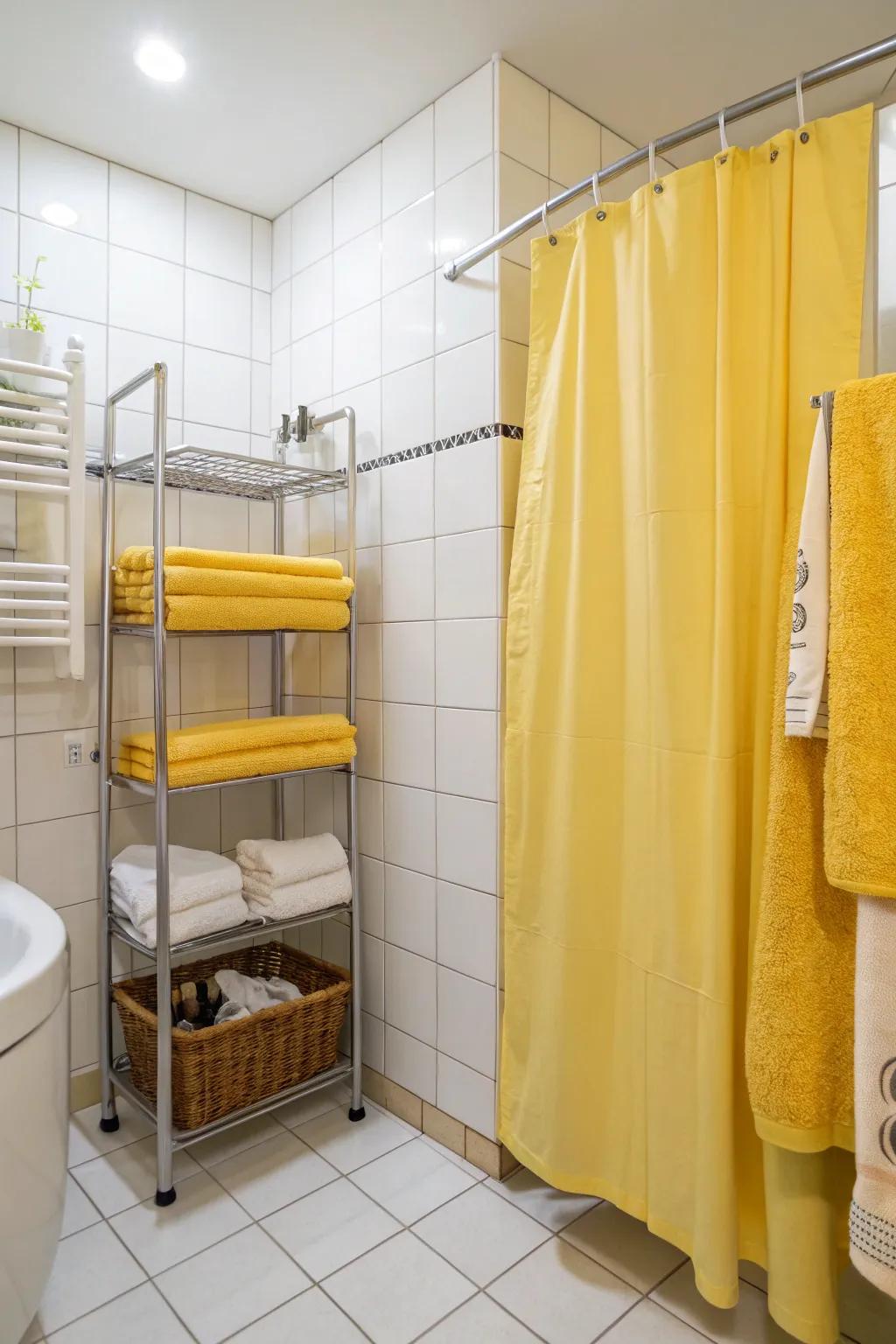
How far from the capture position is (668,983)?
4.35ft

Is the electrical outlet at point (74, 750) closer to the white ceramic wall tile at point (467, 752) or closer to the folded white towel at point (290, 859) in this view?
the folded white towel at point (290, 859)

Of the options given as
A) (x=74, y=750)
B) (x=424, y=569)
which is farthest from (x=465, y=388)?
(x=74, y=750)

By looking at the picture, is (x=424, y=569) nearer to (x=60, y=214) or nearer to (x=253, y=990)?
(x=253, y=990)

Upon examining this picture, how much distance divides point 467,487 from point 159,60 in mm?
1057

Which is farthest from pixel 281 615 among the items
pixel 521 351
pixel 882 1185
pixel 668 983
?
pixel 882 1185

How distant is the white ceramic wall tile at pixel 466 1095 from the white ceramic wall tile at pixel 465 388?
1.37m

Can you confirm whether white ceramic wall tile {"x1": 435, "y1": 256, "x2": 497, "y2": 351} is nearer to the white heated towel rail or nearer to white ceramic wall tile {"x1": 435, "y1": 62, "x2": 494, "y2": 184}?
white ceramic wall tile {"x1": 435, "y1": 62, "x2": 494, "y2": 184}

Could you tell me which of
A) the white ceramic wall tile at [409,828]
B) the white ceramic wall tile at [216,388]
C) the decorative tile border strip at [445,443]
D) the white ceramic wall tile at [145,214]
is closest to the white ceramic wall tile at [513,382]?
the decorative tile border strip at [445,443]

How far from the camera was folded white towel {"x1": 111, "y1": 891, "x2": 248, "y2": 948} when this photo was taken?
166cm

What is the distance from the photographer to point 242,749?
1726 mm

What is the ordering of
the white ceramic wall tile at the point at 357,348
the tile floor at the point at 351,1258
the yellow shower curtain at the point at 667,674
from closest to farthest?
the yellow shower curtain at the point at 667,674
the tile floor at the point at 351,1258
the white ceramic wall tile at the point at 357,348

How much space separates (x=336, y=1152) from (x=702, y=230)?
1.94m

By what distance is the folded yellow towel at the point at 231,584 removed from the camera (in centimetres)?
160

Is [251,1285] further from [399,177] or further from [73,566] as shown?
[399,177]
